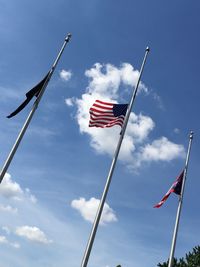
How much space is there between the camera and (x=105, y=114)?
784 inches

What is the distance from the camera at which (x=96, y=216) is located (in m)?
16.9

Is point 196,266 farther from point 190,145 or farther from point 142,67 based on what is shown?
point 142,67

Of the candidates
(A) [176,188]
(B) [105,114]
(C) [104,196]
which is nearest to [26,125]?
(B) [105,114]

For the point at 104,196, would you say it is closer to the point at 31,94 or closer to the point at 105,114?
the point at 105,114

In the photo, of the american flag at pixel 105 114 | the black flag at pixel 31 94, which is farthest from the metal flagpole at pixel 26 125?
the american flag at pixel 105 114

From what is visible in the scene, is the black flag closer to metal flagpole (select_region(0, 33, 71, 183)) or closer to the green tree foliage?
metal flagpole (select_region(0, 33, 71, 183))

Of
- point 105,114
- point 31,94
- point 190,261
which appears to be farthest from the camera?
point 190,261

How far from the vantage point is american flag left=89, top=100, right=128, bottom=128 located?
19719 millimetres

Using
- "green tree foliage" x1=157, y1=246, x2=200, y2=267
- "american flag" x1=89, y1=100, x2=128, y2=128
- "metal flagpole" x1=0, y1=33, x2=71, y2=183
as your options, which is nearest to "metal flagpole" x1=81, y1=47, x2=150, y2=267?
"american flag" x1=89, y1=100, x2=128, y2=128

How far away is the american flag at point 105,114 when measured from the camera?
19.7m

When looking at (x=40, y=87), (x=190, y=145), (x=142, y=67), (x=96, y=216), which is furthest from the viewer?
(x=190, y=145)

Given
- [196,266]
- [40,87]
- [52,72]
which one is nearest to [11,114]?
[40,87]

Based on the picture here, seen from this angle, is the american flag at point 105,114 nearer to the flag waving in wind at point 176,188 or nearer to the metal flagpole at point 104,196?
the metal flagpole at point 104,196

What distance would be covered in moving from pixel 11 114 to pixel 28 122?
0.98 meters
